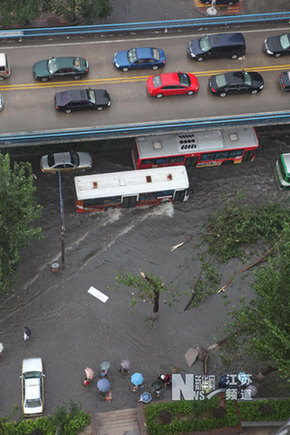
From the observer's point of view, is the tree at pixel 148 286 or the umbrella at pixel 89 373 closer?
the tree at pixel 148 286

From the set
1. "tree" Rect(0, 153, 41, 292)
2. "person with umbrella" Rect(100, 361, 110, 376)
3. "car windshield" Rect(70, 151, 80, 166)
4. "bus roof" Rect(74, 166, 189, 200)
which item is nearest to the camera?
"tree" Rect(0, 153, 41, 292)

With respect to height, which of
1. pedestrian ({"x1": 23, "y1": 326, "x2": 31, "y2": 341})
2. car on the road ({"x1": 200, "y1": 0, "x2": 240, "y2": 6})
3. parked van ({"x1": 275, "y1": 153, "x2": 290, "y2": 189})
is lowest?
pedestrian ({"x1": 23, "y1": 326, "x2": 31, "y2": 341})

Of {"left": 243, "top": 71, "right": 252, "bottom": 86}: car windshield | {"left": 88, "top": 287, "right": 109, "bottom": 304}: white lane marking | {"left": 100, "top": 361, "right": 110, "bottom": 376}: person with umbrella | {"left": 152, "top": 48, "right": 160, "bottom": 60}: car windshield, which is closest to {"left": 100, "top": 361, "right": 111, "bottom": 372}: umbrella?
{"left": 100, "top": 361, "right": 110, "bottom": 376}: person with umbrella

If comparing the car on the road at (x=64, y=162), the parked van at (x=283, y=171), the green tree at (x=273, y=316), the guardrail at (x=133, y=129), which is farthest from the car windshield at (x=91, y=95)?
the green tree at (x=273, y=316)

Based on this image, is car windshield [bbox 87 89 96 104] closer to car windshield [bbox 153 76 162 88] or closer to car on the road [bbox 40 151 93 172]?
car windshield [bbox 153 76 162 88]

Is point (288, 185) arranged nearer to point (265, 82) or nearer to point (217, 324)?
point (265, 82)

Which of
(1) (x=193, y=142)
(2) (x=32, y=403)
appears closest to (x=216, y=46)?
(1) (x=193, y=142)

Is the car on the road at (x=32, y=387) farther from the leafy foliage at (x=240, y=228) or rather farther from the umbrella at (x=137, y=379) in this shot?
the leafy foliage at (x=240, y=228)
